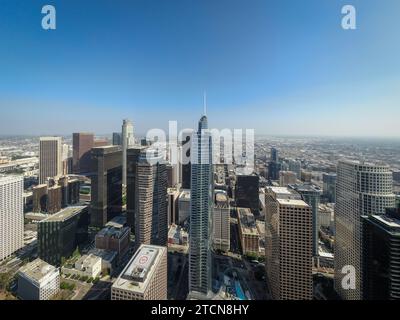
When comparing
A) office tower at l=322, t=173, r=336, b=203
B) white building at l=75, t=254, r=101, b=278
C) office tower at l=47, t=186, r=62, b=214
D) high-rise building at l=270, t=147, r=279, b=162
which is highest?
high-rise building at l=270, t=147, r=279, b=162

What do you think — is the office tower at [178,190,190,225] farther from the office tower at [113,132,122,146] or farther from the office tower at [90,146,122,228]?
the office tower at [113,132,122,146]

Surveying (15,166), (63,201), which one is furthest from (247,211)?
(15,166)

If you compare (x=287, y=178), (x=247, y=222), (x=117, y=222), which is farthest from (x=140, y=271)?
(x=287, y=178)

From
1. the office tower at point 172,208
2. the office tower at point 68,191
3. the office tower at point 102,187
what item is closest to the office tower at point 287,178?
the office tower at point 172,208

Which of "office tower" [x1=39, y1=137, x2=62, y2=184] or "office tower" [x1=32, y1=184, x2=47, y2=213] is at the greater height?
"office tower" [x1=39, y1=137, x2=62, y2=184]

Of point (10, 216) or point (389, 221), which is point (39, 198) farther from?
point (389, 221)

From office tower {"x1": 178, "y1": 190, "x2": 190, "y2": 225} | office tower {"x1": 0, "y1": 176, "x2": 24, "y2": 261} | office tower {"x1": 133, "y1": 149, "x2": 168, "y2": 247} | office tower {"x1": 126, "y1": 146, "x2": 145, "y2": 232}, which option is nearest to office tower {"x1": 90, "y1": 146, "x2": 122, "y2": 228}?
office tower {"x1": 126, "y1": 146, "x2": 145, "y2": 232}
